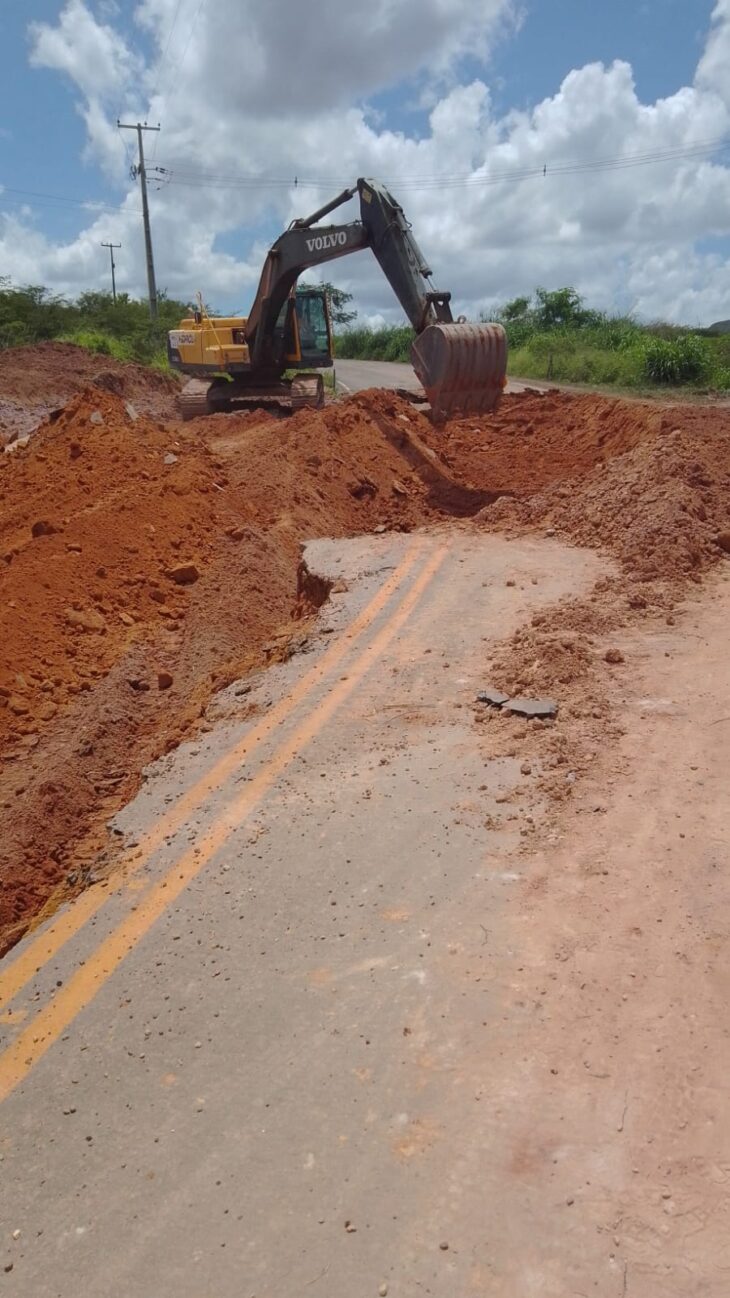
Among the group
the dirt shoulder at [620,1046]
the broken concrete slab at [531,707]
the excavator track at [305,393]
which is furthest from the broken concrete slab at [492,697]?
the excavator track at [305,393]

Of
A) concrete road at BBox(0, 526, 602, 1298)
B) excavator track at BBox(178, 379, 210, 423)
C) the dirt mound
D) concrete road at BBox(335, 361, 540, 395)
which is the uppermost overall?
concrete road at BBox(335, 361, 540, 395)

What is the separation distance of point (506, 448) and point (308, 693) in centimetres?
1040

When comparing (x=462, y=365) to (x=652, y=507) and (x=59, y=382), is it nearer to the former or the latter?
(x=652, y=507)

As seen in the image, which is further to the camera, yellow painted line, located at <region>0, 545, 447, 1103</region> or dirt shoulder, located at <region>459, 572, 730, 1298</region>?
yellow painted line, located at <region>0, 545, 447, 1103</region>

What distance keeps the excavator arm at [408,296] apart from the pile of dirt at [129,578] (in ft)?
4.88

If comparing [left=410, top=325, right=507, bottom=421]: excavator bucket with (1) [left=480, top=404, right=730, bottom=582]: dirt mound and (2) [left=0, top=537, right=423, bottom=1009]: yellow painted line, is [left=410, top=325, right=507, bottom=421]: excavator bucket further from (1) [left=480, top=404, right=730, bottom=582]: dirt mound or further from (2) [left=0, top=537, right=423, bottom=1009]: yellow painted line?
(2) [left=0, top=537, right=423, bottom=1009]: yellow painted line

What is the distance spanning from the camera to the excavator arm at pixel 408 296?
37.5ft

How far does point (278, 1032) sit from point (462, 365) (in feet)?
31.1

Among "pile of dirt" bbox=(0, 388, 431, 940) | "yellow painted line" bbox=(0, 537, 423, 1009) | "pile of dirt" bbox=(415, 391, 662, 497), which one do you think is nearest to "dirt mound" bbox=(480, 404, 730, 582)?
"pile of dirt" bbox=(415, 391, 662, 497)

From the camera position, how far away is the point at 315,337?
62.4ft

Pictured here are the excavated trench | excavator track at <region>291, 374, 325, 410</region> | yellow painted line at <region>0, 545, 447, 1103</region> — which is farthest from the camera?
excavator track at <region>291, 374, 325, 410</region>

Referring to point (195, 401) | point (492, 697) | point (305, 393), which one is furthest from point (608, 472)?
point (195, 401)

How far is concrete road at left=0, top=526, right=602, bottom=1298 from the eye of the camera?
2457mm

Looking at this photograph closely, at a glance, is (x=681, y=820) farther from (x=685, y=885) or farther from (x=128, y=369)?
(x=128, y=369)
